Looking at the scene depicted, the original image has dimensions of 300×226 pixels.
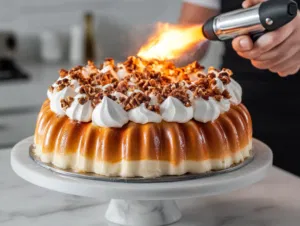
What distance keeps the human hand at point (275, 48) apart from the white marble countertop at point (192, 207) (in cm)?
29

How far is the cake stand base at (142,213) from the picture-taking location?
144cm

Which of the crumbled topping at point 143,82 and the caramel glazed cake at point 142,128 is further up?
the crumbled topping at point 143,82

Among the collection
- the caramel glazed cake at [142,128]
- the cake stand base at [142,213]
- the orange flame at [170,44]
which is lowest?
the cake stand base at [142,213]

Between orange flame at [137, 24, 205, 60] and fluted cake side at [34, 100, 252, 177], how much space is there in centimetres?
33

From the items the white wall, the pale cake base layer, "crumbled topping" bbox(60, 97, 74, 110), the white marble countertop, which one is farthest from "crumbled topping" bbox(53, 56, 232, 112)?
the white wall

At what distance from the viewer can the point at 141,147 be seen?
→ 1346 millimetres

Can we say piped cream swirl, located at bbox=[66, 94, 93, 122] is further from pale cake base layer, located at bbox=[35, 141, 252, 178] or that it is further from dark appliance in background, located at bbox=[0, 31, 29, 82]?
dark appliance in background, located at bbox=[0, 31, 29, 82]

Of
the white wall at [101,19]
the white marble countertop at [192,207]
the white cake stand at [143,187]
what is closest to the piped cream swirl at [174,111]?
the white cake stand at [143,187]

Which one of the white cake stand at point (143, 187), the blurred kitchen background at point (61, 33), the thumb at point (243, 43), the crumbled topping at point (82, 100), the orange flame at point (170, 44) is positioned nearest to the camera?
the white cake stand at point (143, 187)

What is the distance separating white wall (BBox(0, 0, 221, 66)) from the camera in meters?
3.46

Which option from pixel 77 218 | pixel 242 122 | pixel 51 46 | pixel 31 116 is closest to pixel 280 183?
pixel 242 122

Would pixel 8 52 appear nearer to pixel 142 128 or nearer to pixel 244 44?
pixel 244 44

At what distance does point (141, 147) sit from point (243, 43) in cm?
36

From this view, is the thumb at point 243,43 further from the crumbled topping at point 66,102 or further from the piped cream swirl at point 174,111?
the crumbled topping at point 66,102
